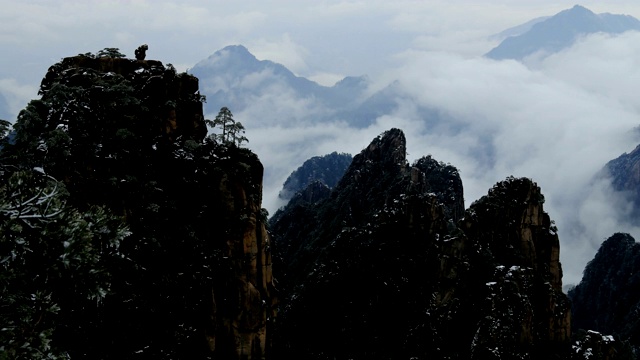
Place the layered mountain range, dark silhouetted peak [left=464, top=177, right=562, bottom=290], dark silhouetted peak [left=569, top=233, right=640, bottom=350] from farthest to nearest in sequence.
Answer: dark silhouetted peak [left=569, top=233, right=640, bottom=350], dark silhouetted peak [left=464, top=177, right=562, bottom=290], the layered mountain range

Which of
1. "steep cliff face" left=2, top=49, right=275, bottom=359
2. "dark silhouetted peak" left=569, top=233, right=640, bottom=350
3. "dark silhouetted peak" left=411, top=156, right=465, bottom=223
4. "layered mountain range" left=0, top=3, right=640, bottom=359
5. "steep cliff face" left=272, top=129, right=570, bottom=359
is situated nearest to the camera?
"layered mountain range" left=0, top=3, right=640, bottom=359

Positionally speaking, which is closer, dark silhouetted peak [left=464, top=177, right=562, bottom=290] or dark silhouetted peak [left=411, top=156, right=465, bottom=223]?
dark silhouetted peak [left=464, top=177, right=562, bottom=290]

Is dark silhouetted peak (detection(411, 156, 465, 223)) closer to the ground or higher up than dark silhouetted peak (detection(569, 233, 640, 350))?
higher up

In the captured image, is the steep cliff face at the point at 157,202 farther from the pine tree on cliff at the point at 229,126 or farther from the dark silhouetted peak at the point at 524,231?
the dark silhouetted peak at the point at 524,231

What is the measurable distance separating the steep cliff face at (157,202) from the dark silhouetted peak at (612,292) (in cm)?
7505

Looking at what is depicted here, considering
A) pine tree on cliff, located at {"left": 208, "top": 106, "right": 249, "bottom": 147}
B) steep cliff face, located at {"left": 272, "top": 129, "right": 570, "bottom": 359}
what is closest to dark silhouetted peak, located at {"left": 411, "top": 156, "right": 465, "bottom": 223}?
steep cliff face, located at {"left": 272, "top": 129, "right": 570, "bottom": 359}

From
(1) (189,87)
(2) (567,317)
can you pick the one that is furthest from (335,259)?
(1) (189,87)

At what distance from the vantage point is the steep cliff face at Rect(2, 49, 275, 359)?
39750mm

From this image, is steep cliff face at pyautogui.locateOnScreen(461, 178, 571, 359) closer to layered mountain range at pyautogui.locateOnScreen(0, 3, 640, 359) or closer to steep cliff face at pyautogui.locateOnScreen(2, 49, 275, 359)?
layered mountain range at pyautogui.locateOnScreen(0, 3, 640, 359)

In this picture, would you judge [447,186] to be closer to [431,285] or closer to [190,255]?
[431,285]

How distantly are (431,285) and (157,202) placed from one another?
129 ft

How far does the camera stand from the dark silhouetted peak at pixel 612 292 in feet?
322

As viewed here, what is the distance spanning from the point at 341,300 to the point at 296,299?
1098cm

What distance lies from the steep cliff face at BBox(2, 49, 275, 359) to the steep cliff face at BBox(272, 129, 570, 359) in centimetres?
2258
